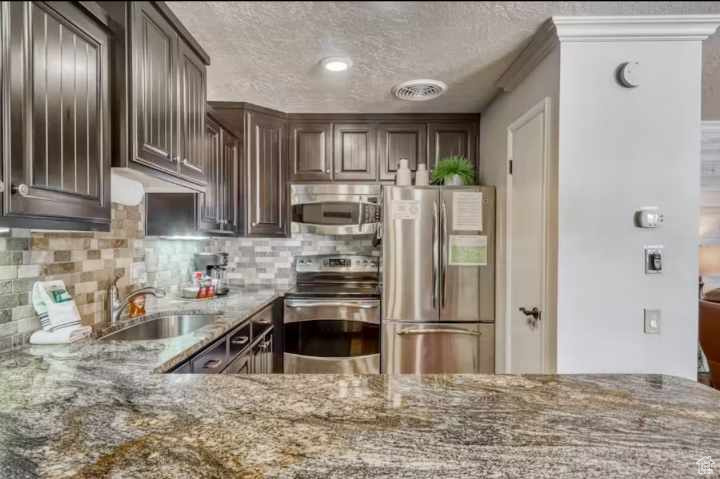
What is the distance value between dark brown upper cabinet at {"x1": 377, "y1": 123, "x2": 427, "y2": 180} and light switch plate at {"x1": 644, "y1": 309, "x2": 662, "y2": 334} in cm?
161

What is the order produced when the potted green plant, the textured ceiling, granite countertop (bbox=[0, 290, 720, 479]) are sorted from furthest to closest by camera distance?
1. the potted green plant
2. the textured ceiling
3. granite countertop (bbox=[0, 290, 720, 479])

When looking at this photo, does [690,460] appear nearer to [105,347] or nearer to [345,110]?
[105,347]

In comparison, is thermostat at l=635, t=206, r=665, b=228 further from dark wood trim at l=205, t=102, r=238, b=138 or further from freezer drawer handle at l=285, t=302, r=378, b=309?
dark wood trim at l=205, t=102, r=238, b=138

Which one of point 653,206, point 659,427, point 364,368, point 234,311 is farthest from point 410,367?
point 659,427

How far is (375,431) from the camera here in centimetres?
72

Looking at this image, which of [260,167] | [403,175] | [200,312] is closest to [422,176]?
[403,175]

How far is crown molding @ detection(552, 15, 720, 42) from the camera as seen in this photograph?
1.42 metres

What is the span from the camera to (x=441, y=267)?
2330mm

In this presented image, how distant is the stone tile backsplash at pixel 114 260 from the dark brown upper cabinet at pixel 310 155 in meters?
0.49

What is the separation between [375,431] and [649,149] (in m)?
1.53

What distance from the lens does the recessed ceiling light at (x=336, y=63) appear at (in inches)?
68.1

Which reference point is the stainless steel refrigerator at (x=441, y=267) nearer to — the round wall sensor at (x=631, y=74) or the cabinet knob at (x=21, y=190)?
the round wall sensor at (x=631, y=74)

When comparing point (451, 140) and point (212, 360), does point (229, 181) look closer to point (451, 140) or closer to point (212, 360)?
point (212, 360)

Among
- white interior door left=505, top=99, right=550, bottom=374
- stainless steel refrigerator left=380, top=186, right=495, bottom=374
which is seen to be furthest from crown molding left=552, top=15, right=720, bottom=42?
stainless steel refrigerator left=380, top=186, right=495, bottom=374
